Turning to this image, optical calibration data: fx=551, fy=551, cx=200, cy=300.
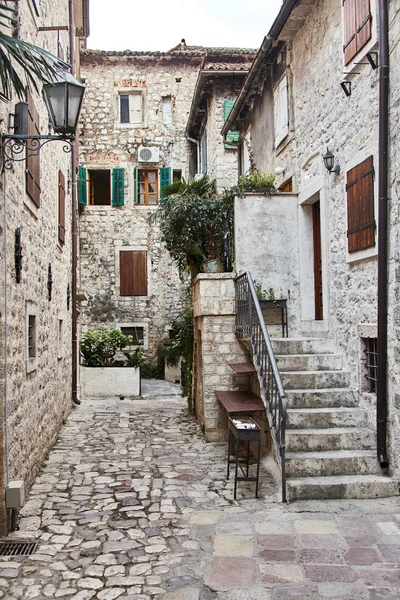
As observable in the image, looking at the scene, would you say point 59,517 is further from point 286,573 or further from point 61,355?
point 61,355

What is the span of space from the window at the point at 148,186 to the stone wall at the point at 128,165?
0.96 ft

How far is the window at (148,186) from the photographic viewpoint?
20.7 meters

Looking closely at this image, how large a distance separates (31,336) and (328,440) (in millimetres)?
3875

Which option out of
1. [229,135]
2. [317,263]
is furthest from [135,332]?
[317,263]

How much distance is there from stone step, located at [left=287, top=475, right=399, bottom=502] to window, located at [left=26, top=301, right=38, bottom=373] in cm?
335

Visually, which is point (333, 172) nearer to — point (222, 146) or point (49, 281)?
point (49, 281)

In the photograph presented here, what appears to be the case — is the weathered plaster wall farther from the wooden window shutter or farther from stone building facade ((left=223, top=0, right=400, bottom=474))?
the wooden window shutter

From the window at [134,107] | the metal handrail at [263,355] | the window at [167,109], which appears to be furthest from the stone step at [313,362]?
the window at [134,107]

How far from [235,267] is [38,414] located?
3858mm

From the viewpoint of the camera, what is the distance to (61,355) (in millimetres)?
10320

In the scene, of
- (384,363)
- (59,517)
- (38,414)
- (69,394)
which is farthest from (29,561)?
(69,394)

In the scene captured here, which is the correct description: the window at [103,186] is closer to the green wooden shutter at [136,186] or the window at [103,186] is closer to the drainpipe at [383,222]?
the green wooden shutter at [136,186]

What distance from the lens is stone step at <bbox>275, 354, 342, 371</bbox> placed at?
284 inches

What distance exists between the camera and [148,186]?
2081cm
